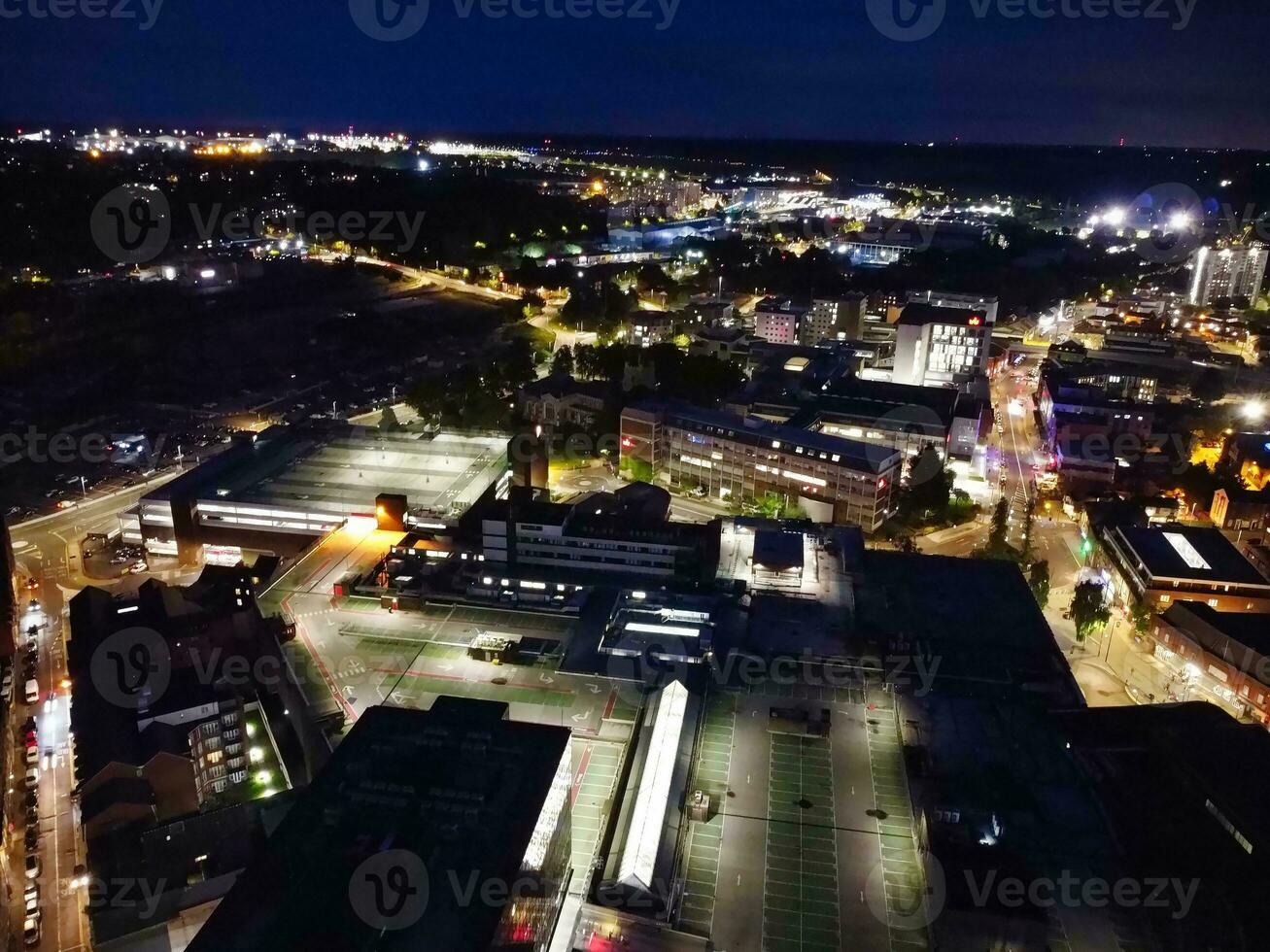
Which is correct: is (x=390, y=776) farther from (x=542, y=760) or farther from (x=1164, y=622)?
(x=1164, y=622)

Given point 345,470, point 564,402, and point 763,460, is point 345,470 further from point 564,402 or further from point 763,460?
point 763,460

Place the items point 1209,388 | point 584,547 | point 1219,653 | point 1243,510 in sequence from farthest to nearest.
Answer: point 1209,388
point 1243,510
point 584,547
point 1219,653

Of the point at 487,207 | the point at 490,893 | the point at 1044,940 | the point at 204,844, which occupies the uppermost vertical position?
the point at 487,207

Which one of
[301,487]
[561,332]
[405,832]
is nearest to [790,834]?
[405,832]

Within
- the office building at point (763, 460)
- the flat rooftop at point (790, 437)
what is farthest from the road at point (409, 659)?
the flat rooftop at point (790, 437)

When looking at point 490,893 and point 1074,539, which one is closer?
point 490,893

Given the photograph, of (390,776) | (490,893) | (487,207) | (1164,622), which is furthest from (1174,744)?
(487,207)
